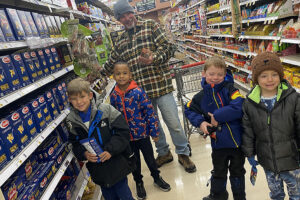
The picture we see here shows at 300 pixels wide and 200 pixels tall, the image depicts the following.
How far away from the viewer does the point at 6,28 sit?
1506 millimetres

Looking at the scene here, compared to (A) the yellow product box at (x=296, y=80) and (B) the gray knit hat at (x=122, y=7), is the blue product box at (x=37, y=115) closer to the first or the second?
(B) the gray knit hat at (x=122, y=7)

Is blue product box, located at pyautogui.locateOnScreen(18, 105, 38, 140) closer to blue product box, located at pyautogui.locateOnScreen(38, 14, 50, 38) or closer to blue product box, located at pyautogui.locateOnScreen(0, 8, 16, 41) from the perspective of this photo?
blue product box, located at pyautogui.locateOnScreen(0, 8, 16, 41)

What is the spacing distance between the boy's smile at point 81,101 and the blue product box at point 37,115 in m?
0.28

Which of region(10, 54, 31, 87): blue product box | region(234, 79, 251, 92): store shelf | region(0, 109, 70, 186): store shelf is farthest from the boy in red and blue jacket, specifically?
region(234, 79, 251, 92): store shelf

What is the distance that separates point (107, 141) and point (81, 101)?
37 centimetres

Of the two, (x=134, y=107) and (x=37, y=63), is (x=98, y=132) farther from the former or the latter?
(x=37, y=63)

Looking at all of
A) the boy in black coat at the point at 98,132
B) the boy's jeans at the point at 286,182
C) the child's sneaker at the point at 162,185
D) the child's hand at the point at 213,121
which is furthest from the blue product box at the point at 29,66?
the boy's jeans at the point at 286,182

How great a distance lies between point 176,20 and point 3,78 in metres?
11.9

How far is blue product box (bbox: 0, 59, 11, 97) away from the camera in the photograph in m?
1.35

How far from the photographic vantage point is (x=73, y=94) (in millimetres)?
1560

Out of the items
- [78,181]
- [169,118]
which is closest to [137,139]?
[169,118]

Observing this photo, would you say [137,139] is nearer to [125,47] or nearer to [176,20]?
[125,47]

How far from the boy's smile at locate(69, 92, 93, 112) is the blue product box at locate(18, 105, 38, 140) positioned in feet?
1.01

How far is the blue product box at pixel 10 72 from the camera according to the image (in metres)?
1.43
